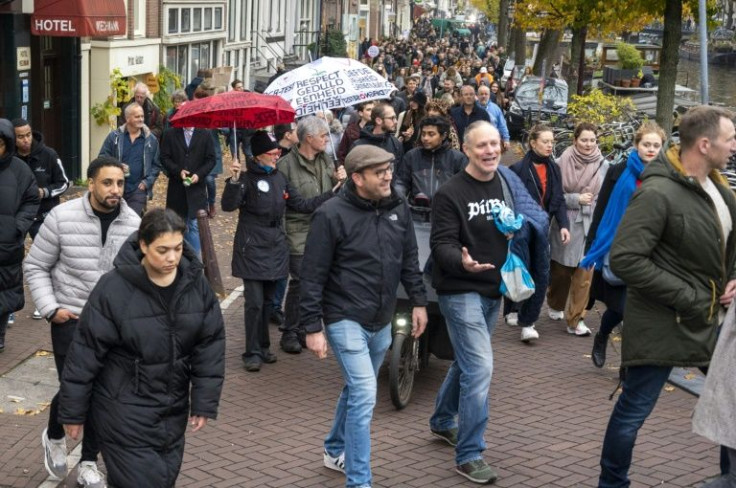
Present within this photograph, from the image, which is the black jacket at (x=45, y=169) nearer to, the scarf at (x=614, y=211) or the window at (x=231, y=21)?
the scarf at (x=614, y=211)

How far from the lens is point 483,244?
6371mm

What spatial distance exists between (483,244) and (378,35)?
8747cm

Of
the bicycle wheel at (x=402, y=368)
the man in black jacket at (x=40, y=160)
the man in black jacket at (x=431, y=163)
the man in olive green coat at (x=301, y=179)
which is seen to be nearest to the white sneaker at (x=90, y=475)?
the bicycle wheel at (x=402, y=368)

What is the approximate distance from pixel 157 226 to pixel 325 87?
7.23m

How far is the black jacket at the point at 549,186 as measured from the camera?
31.5 feet

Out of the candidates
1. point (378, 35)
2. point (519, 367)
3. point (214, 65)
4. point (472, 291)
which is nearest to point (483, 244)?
point (472, 291)

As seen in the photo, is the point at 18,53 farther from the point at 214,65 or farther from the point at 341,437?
the point at 214,65

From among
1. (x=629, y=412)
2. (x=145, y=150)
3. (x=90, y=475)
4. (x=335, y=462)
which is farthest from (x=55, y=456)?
(x=145, y=150)

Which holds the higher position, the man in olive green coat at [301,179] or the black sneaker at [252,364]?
the man in olive green coat at [301,179]

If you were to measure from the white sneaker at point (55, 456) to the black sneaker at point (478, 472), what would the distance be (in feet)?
6.79

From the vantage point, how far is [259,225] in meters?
8.90

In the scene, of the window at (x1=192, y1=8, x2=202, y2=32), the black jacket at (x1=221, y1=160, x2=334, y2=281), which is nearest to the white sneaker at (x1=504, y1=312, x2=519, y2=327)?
the black jacket at (x1=221, y1=160, x2=334, y2=281)

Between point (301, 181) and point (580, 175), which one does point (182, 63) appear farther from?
point (301, 181)

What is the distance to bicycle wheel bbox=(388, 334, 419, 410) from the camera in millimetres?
7652
